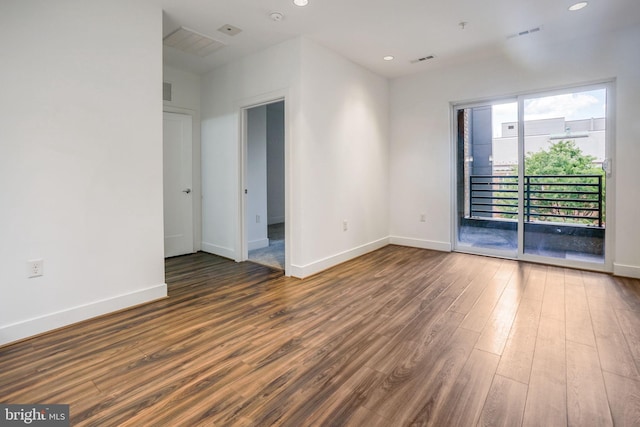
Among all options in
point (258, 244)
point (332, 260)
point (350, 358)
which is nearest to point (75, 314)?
point (350, 358)

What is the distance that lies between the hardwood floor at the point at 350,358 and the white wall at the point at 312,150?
918 mm

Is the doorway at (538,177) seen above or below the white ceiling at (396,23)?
below

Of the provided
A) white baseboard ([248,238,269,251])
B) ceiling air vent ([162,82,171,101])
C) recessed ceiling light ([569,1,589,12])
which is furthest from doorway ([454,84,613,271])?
ceiling air vent ([162,82,171,101])

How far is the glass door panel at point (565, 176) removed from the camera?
11.7ft

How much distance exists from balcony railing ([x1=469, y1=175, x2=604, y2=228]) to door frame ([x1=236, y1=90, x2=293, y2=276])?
2705 mm

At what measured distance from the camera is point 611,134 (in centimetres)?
342

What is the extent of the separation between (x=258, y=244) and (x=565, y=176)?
425 cm

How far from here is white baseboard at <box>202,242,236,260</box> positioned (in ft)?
13.8

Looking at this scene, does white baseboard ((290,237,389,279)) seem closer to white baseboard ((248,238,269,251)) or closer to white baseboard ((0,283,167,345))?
white baseboard ((0,283,167,345))

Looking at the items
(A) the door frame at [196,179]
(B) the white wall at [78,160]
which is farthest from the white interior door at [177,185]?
(B) the white wall at [78,160]

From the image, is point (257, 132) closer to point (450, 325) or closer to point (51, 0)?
point (51, 0)

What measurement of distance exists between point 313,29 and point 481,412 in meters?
3.41

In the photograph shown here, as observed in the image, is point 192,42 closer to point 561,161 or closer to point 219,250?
point 219,250

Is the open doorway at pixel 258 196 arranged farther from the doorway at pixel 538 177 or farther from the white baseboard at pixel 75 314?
the doorway at pixel 538 177
